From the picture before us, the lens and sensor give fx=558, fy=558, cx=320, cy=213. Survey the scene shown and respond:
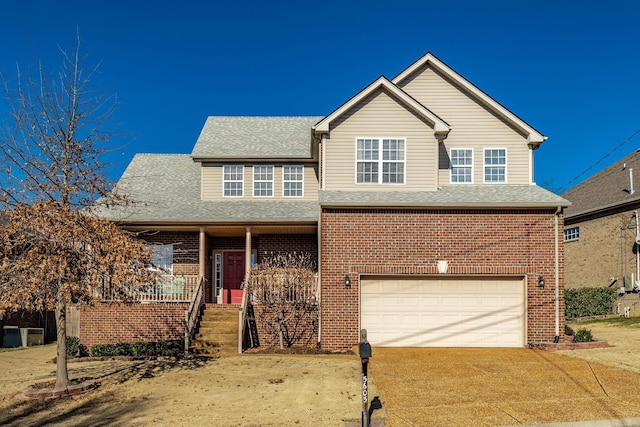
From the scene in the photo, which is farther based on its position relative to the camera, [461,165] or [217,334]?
[461,165]

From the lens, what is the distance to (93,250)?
11227 mm

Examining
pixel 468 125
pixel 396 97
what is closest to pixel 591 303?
pixel 468 125

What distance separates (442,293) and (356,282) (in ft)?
8.27

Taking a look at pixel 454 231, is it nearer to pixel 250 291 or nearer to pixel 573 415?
pixel 250 291

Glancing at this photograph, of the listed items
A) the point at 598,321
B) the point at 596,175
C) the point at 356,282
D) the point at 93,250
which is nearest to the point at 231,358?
the point at 356,282

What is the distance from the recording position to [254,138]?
22.7 m

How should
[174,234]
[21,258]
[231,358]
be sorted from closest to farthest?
[21,258], [231,358], [174,234]

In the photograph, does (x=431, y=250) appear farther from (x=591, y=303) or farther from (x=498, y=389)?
(x=591, y=303)

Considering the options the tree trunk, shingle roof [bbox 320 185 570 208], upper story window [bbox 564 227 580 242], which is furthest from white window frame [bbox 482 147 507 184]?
upper story window [bbox 564 227 580 242]

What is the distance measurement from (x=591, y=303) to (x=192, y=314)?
18.1 meters

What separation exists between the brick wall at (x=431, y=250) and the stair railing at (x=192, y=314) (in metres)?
3.88

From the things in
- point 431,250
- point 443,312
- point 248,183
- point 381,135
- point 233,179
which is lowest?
point 443,312

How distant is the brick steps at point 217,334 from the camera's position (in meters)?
16.0

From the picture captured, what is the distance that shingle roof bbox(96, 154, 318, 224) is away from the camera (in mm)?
18922
